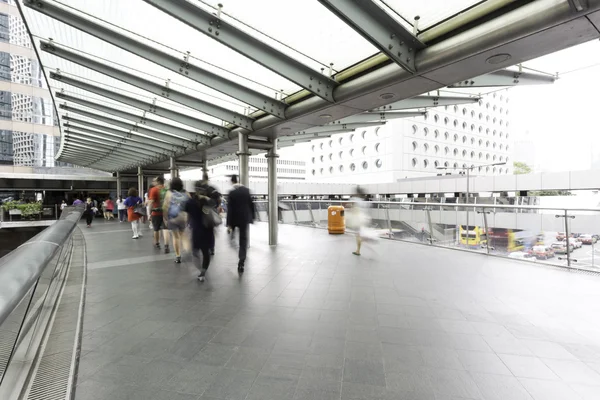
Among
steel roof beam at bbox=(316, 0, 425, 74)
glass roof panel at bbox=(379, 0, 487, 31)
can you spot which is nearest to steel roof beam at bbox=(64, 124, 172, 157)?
steel roof beam at bbox=(316, 0, 425, 74)

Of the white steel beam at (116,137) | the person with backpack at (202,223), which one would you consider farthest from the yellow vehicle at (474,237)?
the white steel beam at (116,137)

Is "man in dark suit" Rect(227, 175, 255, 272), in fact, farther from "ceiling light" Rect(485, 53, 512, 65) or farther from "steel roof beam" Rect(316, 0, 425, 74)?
"ceiling light" Rect(485, 53, 512, 65)

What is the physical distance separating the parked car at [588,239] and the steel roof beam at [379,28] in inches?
215

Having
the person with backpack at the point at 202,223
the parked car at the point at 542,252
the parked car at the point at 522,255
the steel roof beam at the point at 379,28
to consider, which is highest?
the steel roof beam at the point at 379,28

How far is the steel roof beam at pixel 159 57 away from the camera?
594cm

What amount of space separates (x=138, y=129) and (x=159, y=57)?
7584 mm

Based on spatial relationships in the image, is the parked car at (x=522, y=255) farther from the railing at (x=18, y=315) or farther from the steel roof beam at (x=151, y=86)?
the railing at (x=18, y=315)

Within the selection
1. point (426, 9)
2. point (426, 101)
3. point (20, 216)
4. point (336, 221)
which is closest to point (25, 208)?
point (20, 216)

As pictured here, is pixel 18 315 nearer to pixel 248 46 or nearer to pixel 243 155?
pixel 248 46

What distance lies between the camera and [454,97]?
Result: 9078mm

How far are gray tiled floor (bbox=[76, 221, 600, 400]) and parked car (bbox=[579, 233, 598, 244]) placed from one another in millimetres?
830

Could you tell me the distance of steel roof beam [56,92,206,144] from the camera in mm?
10875

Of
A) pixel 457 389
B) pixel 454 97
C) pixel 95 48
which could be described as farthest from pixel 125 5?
pixel 454 97

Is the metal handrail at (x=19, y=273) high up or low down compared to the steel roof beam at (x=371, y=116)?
down
